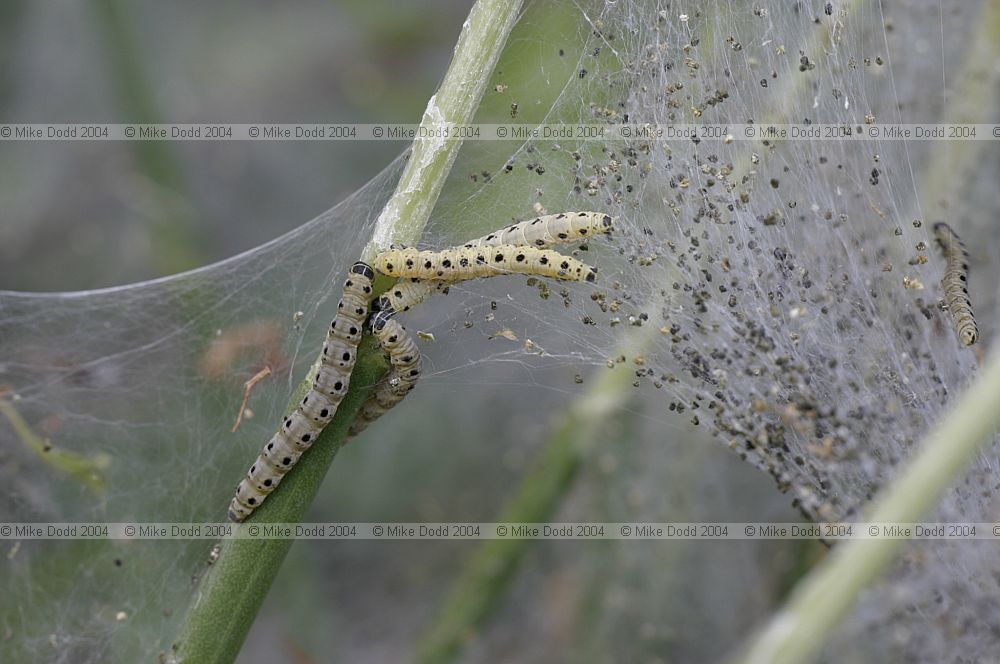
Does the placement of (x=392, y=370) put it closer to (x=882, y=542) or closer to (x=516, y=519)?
(x=882, y=542)

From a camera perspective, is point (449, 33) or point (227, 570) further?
point (449, 33)

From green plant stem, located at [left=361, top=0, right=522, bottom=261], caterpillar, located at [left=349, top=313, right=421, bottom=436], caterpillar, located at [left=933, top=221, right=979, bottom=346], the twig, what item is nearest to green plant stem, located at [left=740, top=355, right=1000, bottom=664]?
caterpillar, located at [left=933, top=221, right=979, bottom=346]

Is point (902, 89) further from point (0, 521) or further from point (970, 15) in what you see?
point (0, 521)

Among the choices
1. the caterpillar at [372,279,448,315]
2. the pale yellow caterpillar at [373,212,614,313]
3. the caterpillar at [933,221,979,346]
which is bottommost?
the caterpillar at [372,279,448,315]

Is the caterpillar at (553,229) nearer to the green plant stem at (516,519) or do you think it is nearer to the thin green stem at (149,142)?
the green plant stem at (516,519)

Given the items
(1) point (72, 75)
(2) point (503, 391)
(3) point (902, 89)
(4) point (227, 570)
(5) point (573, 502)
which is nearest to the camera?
(4) point (227, 570)

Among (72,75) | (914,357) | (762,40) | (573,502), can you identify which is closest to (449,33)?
(72,75)

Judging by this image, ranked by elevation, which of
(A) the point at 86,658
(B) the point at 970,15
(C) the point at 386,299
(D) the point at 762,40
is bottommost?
(A) the point at 86,658

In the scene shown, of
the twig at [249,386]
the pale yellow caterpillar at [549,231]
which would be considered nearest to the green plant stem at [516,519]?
the twig at [249,386]

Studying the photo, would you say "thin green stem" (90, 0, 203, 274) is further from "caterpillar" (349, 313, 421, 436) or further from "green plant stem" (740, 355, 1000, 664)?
"green plant stem" (740, 355, 1000, 664)
